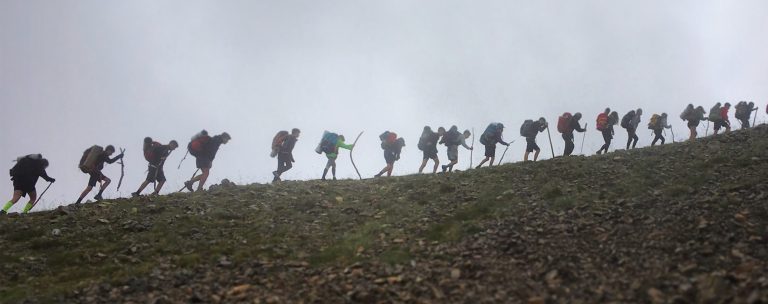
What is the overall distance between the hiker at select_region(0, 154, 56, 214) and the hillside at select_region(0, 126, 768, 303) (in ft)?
7.06

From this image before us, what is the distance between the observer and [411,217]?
1441 cm

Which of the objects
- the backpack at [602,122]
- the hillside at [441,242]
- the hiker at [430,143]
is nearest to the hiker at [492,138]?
the hiker at [430,143]

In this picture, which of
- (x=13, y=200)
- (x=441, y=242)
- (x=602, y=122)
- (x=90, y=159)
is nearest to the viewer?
(x=441, y=242)

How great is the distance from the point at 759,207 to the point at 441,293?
7.79 m

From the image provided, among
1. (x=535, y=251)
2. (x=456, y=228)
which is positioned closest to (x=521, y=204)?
(x=456, y=228)

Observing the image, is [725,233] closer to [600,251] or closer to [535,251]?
[600,251]

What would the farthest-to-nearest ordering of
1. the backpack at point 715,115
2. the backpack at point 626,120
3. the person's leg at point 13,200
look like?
the backpack at point 715,115, the backpack at point 626,120, the person's leg at point 13,200

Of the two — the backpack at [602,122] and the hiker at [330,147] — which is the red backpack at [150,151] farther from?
the backpack at [602,122]

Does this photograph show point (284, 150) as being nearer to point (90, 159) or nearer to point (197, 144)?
point (197, 144)

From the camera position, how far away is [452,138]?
82.6 ft

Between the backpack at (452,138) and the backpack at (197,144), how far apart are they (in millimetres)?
11773

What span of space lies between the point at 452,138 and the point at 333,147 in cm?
627

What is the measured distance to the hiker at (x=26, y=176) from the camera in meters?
17.3

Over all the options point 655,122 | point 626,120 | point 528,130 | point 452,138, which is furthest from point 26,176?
point 655,122
